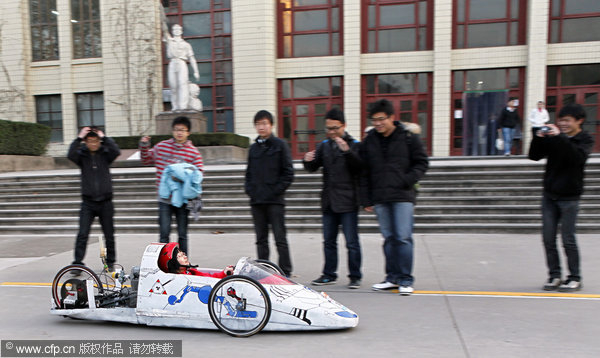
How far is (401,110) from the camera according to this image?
60.2ft

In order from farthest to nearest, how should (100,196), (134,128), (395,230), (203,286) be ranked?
(134,128)
(100,196)
(395,230)
(203,286)

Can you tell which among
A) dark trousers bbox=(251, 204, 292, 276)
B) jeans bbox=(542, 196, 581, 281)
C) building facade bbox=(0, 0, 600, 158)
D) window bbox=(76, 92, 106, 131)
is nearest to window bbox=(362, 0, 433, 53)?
building facade bbox=(0, 0, 600, 158)

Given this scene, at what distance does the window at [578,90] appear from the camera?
54.7 feet

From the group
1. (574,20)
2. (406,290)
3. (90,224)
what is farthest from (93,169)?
(574,20)

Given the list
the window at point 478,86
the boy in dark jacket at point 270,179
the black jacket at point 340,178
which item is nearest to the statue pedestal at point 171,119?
the window at point 478,86

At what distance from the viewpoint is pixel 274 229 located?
514cm

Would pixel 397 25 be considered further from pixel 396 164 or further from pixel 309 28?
pixel 396 164

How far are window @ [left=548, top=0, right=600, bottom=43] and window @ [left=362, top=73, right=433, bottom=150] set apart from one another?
5.13 metres

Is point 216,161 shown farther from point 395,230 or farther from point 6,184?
point 395,230

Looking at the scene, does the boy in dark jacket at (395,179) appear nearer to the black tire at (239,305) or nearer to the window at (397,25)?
the black tire at (239,305)

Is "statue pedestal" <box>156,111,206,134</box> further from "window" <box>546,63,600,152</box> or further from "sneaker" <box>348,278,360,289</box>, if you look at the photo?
Answer: "window" <box>546,63,600,152</box>

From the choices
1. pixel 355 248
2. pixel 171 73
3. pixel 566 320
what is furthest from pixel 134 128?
pixel 566 320

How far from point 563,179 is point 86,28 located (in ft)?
72.7

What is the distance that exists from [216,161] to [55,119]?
10846 millimetres
